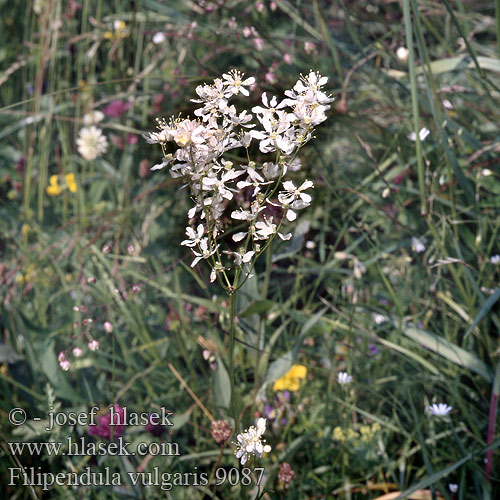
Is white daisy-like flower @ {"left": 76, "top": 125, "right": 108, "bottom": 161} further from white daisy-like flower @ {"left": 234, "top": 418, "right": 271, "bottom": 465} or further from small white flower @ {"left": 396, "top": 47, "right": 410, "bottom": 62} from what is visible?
white daisy-like flower @ {"left": 234, "top": 418, "right": 271, "bottom": 465}

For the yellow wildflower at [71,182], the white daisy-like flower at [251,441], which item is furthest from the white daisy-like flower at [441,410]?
the yellow wildflower at [71,182]

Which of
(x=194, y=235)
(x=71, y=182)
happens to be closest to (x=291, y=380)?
(x=194, y=235)

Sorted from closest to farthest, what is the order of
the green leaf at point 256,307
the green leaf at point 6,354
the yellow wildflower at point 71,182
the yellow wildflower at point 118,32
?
the green leaf at point 256,307 < the green leaf at point 6,354 < the yellow wildflower at point 71,182 < the yellow wildflower at point 118,32

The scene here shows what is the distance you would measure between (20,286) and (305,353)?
0.75m

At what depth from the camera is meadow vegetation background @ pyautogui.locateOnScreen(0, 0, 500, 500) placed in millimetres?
1187

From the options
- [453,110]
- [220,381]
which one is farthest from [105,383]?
[453,110]

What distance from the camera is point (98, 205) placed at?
6.41 feet

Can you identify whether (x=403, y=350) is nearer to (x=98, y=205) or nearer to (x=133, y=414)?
(x=133, y=414)

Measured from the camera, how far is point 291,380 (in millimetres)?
1344

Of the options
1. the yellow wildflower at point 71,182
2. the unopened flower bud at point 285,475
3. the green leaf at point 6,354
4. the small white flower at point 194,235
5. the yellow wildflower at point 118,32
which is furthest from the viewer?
the yellow wildflower at point 118,32

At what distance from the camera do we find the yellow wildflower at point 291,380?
1324mm

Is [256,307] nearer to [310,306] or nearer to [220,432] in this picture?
[220,432]

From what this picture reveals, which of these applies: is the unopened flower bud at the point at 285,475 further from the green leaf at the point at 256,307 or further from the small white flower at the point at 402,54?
the small white flower at the point at 402,54

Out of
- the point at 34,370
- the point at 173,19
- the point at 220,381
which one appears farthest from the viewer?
the point at 173,19
